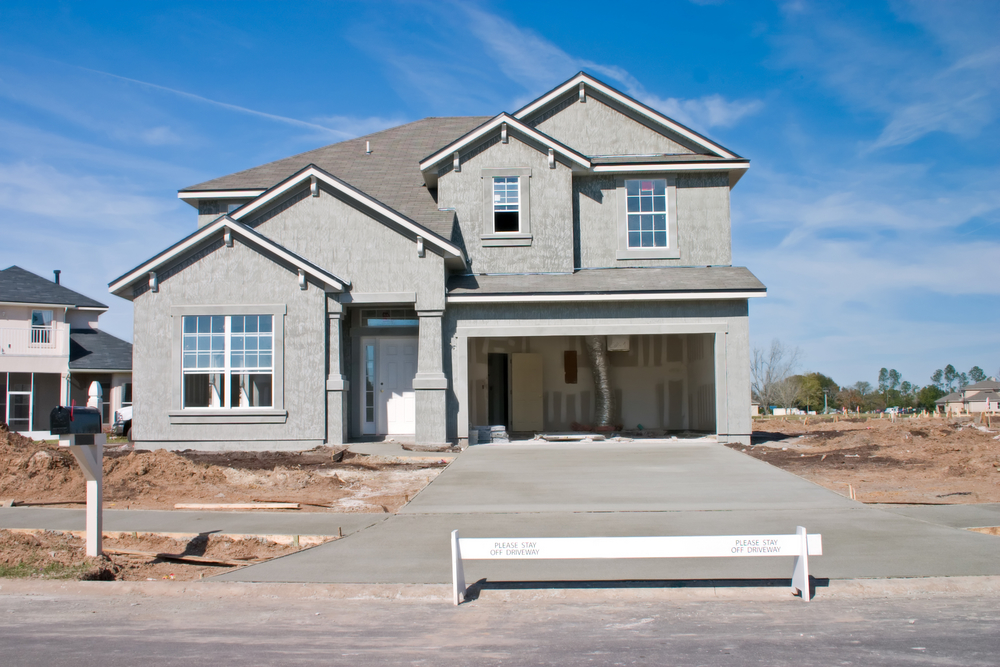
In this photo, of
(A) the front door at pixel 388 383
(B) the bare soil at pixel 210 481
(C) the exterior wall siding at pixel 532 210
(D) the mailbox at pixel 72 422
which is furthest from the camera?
(C) the exterior wall siding at pixel 532 210

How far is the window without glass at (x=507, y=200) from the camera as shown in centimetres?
1847

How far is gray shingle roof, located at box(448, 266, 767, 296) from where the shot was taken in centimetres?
1688

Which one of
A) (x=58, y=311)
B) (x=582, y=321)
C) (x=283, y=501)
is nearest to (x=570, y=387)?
(x=582, y=321)

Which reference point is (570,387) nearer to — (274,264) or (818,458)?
(818,458)

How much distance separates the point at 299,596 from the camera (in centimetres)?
662

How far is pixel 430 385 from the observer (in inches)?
653

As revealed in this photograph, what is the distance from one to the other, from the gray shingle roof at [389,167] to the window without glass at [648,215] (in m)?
4.51

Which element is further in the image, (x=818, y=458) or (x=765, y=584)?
(x=818, y=458)

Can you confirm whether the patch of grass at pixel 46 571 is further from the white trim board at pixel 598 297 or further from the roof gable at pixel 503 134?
the roof gable at pixel 503 134

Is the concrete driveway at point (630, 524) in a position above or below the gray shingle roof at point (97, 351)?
below

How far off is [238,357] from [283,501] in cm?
648

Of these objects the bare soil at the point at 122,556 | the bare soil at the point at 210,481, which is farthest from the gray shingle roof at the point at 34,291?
the bare soil at the point at 122,556

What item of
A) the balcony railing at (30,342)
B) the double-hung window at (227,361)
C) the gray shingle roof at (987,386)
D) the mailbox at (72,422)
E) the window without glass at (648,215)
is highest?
the window without glass at (648,215)

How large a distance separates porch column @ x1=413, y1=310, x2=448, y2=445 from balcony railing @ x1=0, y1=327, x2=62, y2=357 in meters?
Result: 23.2
